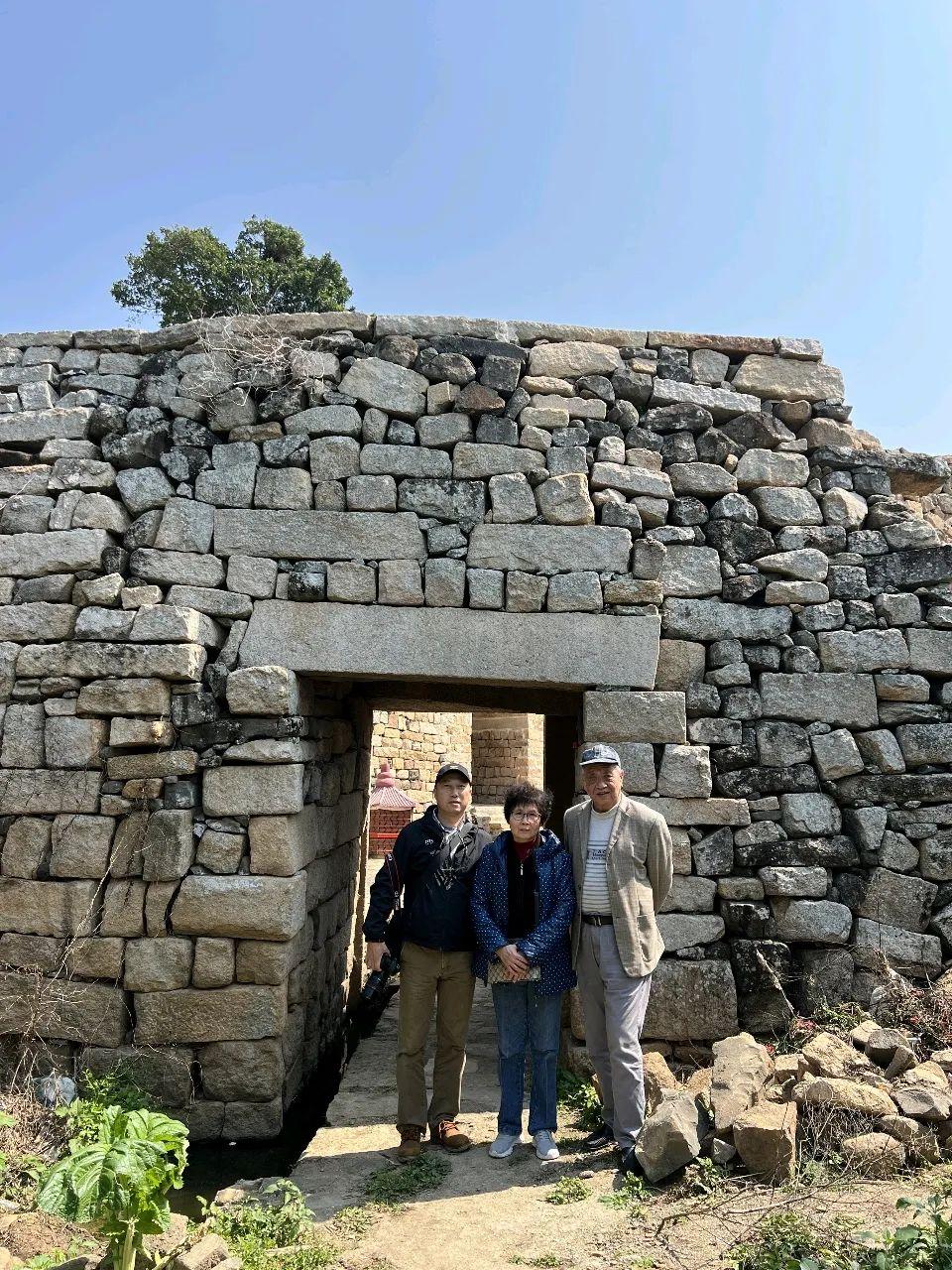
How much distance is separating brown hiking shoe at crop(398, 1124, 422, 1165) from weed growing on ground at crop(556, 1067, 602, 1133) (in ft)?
2.47

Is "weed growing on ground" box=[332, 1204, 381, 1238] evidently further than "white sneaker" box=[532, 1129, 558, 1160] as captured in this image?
No

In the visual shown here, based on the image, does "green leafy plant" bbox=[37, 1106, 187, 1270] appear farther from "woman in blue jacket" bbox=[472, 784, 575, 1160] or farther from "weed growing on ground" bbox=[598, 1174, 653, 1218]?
"weed growing on ground" bbox=[598, 1174, 653, 1218]

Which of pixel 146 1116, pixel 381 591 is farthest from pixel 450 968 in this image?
pixel 381 591

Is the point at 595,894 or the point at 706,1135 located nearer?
the point at 706,1135

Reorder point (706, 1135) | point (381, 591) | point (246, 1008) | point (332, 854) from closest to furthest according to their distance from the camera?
point (706, 1135) < point (246, 1008) < point (381, 591) < point (332, 854)

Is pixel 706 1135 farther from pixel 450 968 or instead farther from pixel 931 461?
pixel 931 461

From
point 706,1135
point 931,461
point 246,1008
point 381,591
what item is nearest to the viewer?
point 706,1135

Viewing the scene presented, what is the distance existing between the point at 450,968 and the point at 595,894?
757mm

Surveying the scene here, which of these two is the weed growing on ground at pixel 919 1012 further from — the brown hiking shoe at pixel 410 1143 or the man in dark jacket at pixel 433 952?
the brown hiking shoe at pixel 410 1143

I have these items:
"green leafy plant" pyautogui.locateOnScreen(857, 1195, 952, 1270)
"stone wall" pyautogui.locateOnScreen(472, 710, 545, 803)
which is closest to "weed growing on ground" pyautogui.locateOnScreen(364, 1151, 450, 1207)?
"green leafy plant" pyautogui.locateOnScreen(857, 1195, 952, 1270)

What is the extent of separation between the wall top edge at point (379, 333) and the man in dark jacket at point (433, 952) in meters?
2.60

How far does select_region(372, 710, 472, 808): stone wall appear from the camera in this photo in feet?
44.3

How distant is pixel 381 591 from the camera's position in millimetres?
5016

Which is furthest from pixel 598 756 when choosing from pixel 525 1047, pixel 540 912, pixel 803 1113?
pixel 803 1113
